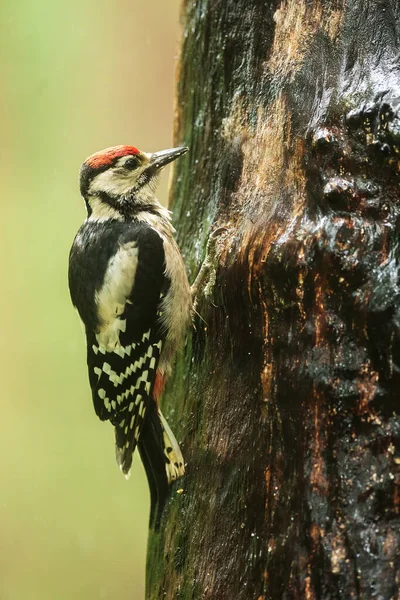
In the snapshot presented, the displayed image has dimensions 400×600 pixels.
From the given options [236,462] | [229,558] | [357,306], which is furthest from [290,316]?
[229,558]

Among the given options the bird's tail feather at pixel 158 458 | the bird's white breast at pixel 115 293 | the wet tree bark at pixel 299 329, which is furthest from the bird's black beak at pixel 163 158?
the bird's tail feather at pixel 158 458

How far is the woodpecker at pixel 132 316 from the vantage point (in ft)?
8.43

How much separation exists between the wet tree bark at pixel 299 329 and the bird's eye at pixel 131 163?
1.23ft

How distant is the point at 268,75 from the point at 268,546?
1453 millimetres

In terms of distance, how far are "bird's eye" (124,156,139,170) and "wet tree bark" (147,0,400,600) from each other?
376 millimetres

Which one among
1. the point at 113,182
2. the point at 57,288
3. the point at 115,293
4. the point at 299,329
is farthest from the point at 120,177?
the point at 57,288

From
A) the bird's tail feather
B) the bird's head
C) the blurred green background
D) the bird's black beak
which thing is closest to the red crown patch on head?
the bird's head

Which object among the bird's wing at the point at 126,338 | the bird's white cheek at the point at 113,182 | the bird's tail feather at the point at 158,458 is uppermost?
the bird's white cheek at the point at 113,182

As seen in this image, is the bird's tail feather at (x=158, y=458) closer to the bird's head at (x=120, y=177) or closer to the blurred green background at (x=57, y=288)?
the bird's head at (x=120, y=177)

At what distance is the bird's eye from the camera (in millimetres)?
2770

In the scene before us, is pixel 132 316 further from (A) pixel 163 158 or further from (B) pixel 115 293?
(A) pixel 163 158

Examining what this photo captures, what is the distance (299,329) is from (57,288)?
3.15 meters

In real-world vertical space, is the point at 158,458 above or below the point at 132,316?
below

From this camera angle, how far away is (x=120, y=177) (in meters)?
2.78
